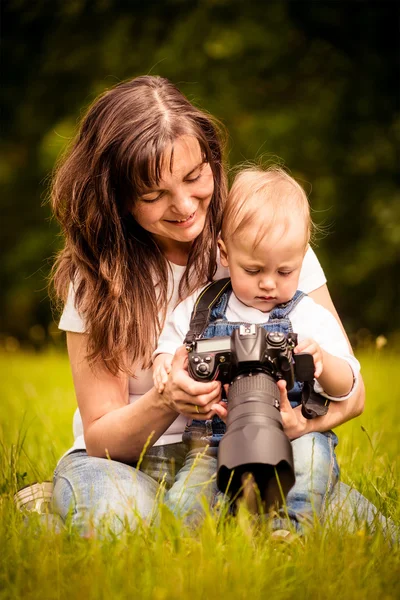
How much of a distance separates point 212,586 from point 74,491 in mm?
679

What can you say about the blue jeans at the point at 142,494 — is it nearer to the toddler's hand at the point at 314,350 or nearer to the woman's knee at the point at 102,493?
the woman's knee at the point at 102,493

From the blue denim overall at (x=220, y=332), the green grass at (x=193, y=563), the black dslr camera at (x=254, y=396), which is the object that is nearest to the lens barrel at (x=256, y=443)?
the black dslr camera at (x=254, y=396)

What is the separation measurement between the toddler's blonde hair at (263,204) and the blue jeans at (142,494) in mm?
682

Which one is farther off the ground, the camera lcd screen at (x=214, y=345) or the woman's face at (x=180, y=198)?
the woman's face at (x=180, y=198)

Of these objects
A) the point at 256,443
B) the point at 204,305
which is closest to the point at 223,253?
the point at 204,305

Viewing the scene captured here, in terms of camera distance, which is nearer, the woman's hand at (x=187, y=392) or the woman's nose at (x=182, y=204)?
the woman's hand at (x=187, y=392)

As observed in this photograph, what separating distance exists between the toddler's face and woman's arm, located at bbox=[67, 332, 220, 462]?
0.36m

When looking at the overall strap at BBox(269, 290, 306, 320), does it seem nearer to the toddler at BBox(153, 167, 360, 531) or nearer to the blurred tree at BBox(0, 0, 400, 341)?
the toddler at BBox(153, 167, 360, 531)

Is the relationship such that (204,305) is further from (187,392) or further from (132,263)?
(187,392)

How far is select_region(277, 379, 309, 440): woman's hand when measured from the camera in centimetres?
217

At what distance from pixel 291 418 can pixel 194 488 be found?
0.33 meters

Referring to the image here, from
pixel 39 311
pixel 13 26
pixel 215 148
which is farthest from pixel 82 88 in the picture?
pixel 215 148

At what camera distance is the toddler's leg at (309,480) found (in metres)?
2.19

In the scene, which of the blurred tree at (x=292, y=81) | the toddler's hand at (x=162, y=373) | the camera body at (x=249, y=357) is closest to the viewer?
the camera body at (x=249, y=357)
